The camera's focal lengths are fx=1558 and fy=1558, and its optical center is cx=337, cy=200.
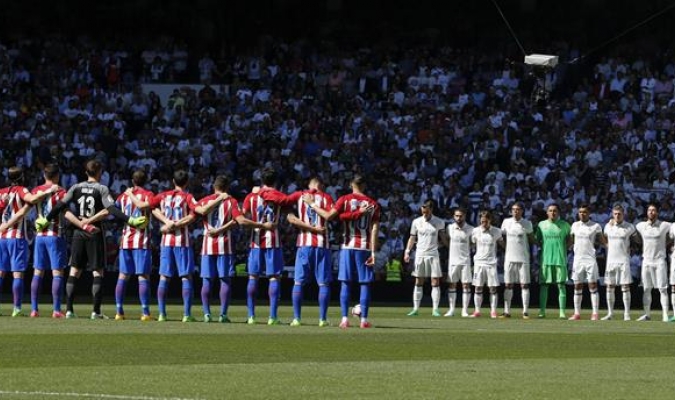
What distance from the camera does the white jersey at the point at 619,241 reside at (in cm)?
3125

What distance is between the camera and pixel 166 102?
4522 centimetres

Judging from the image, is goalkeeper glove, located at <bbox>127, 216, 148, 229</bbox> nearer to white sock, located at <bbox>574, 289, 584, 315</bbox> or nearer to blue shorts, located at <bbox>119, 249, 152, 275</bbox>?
blue shorts, located at <bbox>119, 249, 152, 275</bbox>

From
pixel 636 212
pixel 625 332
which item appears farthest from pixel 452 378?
pixel 636 212

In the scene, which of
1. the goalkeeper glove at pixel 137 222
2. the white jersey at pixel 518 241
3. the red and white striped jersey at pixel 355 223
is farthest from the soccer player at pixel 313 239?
the white jersey at pixel 518 241

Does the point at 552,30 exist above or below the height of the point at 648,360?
above

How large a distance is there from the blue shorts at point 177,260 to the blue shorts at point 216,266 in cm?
26

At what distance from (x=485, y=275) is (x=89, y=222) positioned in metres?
10.6

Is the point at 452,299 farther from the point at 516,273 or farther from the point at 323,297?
the point at 323,297

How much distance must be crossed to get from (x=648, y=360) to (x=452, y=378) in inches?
148

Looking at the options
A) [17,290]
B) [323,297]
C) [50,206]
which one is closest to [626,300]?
[323,297]

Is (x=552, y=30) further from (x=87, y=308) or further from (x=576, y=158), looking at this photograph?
(x=87, y=308)

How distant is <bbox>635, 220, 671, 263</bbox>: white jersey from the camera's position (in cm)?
3062

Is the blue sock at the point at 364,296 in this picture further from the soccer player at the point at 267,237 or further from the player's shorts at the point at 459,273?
the player's shorts at the point at 459,273

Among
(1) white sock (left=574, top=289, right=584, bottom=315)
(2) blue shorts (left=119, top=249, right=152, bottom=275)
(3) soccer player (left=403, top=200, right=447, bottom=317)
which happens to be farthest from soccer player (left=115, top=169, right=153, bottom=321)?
(1) white sock (left=574, top=289, right=584, bottom=315)
